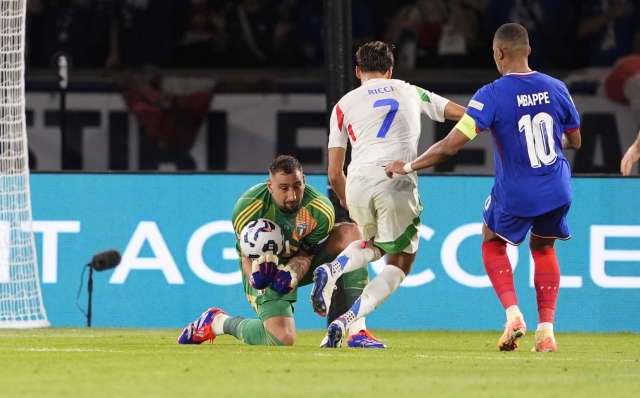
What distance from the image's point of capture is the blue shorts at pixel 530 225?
7.36 metres

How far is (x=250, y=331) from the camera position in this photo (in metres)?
7.94

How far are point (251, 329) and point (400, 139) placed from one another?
4.96 ft

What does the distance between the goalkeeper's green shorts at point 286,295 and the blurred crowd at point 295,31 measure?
22.0 ft

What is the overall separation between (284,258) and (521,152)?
1.68 m

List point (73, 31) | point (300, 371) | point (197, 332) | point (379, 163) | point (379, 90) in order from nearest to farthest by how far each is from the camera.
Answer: point (300, 371)
point (379, 163)
point (379, 90)
point (197, 332)
point (73, 31)

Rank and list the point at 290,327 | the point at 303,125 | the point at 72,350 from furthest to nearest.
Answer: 1. the point at 303,125
2. the point at 290,327
3. the point at 72,350

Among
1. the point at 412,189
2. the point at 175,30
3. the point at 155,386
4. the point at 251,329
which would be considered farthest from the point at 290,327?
the point at 175,30

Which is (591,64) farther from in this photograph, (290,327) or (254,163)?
(290,327)

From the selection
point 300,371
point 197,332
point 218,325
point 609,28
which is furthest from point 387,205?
point 609,28

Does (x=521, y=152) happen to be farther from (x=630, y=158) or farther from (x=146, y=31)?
(x=146, y=31)

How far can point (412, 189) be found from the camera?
7645mm

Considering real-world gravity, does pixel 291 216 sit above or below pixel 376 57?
below

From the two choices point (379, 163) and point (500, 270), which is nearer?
point (500, 270)

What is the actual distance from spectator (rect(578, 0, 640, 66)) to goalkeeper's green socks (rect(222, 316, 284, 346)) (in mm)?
7827
